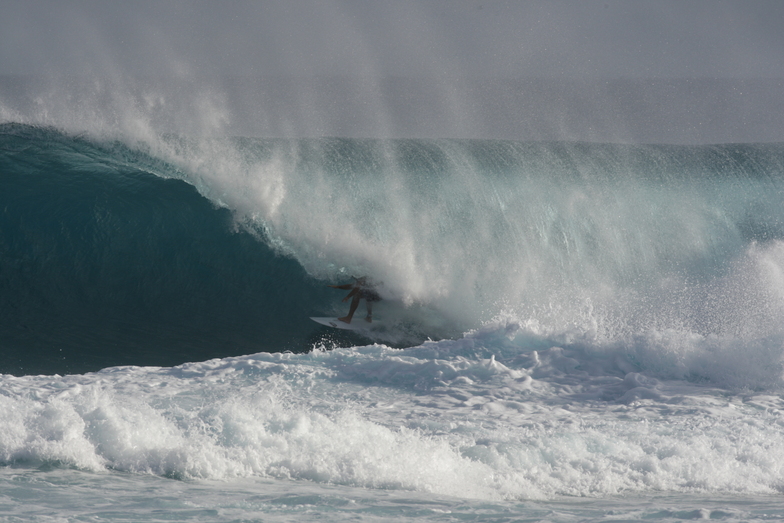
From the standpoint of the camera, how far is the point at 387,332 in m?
7.98

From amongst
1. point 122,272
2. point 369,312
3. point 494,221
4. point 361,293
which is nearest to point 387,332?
point 369,312

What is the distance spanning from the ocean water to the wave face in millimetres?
45

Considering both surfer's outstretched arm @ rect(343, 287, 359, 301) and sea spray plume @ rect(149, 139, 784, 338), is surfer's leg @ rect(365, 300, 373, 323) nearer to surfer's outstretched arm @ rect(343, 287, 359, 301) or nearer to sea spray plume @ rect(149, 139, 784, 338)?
surfer's outstretched arm @ rect(343, 287, 359, 301)

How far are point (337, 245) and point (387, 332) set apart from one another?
77.1 inches

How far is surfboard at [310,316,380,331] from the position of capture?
7.95 meters

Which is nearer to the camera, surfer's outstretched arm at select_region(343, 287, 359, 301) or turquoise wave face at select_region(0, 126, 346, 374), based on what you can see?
turquoise wave face at select_region(0, 126, 346, 374)

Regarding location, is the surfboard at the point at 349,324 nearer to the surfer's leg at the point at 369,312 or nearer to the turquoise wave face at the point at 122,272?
the surfer's leg at the point at 369,312

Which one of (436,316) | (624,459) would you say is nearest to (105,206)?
(436,316)

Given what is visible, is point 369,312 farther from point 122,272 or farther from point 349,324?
point 122,272

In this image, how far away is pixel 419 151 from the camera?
11.3m

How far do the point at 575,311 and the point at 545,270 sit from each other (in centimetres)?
153

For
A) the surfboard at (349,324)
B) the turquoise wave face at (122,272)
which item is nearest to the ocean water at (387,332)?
the turquoise wave face at (122,272)

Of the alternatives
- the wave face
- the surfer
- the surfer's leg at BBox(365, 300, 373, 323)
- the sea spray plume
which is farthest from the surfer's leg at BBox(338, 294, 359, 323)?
the sea spray plume

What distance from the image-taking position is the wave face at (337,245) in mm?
7512
